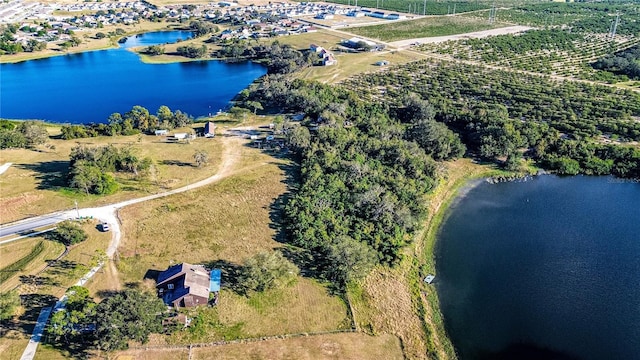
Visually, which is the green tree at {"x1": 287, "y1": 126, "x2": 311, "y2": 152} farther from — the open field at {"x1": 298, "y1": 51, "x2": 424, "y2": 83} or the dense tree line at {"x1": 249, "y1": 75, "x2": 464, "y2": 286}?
the open field at {"x1": 298, "y1": 51, "x2": 424, "y2": 83}

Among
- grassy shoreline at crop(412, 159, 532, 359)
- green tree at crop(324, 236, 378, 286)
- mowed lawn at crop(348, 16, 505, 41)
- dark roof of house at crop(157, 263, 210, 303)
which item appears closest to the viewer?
dark roof of house at crop(157, 263, 210, 303)

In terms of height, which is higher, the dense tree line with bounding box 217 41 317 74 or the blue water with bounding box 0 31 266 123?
the dense tree line with bounding box 217 41 317 74

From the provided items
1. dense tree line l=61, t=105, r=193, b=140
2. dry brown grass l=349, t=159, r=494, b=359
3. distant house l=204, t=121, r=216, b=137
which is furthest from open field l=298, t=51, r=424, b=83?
dry brown grass l=349, t=159, r=494, b=359

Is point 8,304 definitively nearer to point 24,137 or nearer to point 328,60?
point 24,137

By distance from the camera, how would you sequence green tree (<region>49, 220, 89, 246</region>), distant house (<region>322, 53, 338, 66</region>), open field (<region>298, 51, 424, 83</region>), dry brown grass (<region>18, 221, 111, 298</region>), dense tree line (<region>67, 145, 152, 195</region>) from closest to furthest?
dry brown grass (<region>18, 221, 111, 298</region>), green tree (<region>49, 220, 89, 246</region>), dense tree line (<region>67, 145, 152, 195</region>), open field (<region>298, 51, 424, 83</region>), distant house (<region>322, 53, 338, 66</region>)

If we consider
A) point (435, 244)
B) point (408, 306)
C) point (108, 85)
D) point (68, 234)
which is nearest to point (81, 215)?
point (68, 234)

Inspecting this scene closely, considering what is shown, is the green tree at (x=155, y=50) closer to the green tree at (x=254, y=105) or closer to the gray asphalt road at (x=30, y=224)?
the green tree at (x=254, y=105)

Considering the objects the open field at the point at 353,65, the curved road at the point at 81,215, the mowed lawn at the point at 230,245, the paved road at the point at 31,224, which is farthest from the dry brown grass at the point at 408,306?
the open field at the point at 353,65

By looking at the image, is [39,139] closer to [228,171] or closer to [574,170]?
[228,171]
